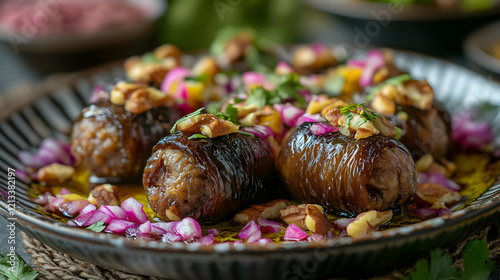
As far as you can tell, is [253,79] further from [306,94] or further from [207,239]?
[207,239]

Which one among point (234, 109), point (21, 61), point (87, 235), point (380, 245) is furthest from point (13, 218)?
point (21, 61)

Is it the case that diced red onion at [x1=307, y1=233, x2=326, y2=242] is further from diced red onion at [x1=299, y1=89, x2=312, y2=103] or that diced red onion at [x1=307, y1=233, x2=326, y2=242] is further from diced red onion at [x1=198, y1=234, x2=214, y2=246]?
diced red onion at [x1=299, y1=89, x2=312, y2=103]

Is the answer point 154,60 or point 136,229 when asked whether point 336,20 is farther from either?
point 136,229

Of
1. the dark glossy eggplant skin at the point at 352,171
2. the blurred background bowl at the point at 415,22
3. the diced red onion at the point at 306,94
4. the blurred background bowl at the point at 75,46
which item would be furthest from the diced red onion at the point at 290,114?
the blurred background bowl at the point at 75,46

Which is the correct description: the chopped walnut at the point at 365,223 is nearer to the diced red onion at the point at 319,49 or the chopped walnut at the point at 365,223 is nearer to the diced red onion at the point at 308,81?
the diced red onion at the point at 308,81

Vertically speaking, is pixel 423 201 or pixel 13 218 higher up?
pixel 13 218

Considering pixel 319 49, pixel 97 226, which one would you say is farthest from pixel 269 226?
pixel 319 49
